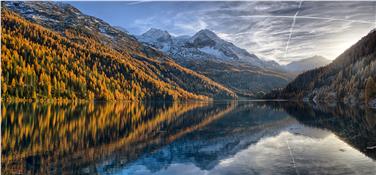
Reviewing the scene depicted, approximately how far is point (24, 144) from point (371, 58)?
183 meters

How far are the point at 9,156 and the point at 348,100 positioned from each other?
172602mm

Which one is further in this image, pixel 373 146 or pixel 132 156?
pixel 373 146

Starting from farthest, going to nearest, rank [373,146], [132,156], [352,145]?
1. [352,145]
2. [373,146]
3. [132,156]

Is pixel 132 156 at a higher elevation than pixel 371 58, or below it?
below

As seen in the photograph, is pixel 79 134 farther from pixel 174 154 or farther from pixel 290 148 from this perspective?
pixel 290 148

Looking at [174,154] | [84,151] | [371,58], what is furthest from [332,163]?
[371,58]

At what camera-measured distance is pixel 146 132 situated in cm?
6203

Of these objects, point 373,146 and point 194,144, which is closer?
point 373,146

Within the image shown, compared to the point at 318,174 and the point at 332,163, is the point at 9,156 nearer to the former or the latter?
the point at 318,174

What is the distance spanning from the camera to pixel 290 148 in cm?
4441

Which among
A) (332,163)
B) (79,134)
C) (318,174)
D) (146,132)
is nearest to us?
(318,174)

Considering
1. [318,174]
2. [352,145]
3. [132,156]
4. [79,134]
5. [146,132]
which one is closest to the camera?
[318,174]

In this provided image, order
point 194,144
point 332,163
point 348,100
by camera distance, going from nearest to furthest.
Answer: point 332,163, point 194,144, point 348,100

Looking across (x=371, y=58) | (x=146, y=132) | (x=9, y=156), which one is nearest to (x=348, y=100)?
(x=371, y=58)
